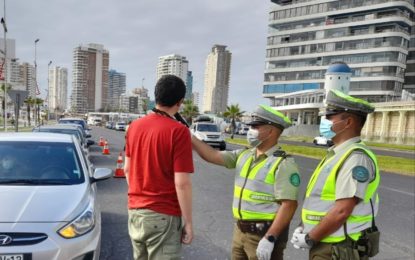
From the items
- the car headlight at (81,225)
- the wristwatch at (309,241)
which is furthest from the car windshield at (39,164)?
the wristwatch at (309,241)

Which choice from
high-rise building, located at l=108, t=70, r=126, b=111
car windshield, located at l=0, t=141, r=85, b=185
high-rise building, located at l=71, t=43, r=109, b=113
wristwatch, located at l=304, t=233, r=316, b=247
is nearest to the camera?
wristwatch, located at l=304, t=233, r=316, b=247

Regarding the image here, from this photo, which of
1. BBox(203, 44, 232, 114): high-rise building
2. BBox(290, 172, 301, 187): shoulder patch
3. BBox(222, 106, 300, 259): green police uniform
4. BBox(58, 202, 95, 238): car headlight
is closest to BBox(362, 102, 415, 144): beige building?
BBox(222, 106, 300, 259): green police uniform

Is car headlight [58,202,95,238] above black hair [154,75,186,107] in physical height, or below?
below

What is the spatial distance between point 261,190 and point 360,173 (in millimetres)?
758

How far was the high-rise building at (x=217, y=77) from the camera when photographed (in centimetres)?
14238

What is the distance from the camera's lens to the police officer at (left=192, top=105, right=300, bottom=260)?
2.43 meters

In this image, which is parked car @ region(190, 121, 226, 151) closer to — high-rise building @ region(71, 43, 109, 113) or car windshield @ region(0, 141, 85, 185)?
car windshield @ region(0, 141, 85, 185)

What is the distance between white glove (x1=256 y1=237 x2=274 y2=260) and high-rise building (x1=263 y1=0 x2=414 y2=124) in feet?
195

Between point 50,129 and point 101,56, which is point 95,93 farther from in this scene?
point 50,129

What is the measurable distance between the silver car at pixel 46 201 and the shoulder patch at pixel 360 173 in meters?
2.47

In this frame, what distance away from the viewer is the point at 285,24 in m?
78.6

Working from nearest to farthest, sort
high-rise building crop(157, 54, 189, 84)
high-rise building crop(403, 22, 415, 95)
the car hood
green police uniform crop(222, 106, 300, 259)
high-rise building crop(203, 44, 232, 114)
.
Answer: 1. green police uniform crop(222, 106, 300, 259)
2. the car hood
3. high-rise building crop(403, 22, 415, 95)
4. high-rise building crop(157, 54, 189, 84)
5. high-rise building crop(203, 44, 232, 114)

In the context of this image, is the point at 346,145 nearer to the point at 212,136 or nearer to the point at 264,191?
the point at 264,191

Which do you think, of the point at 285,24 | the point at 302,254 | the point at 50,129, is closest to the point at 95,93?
the point at 285,24
